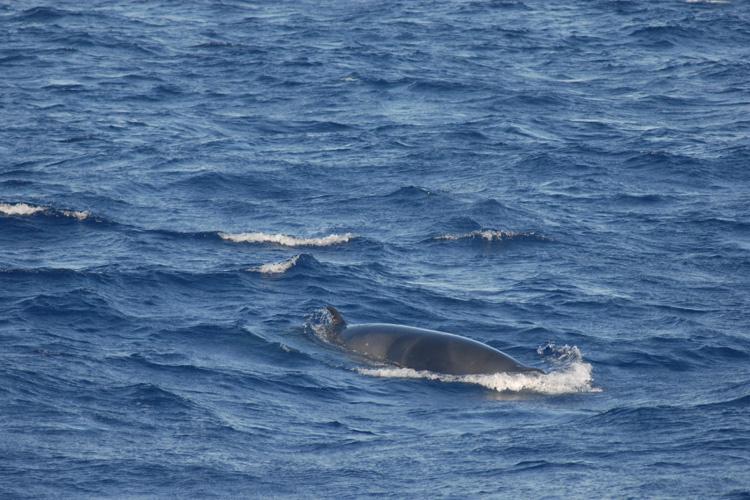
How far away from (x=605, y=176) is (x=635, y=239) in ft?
21.1

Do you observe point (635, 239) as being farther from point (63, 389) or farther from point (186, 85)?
point (186, 85)

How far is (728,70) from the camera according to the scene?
2191 inches

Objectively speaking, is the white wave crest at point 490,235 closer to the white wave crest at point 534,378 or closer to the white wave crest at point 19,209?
the white wave crest at point 534,378

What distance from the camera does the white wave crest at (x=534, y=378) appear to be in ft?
82.1

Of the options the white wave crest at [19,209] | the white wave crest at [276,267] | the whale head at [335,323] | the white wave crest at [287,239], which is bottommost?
the white wave crest at [287,239]

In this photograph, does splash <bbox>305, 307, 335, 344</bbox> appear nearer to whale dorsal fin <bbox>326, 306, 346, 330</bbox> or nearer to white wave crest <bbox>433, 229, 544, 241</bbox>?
whale dorsal fin <bbox>326, 306, 346, 330</bbox>

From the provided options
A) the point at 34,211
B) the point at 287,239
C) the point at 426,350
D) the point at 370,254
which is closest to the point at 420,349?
the point at 426,350

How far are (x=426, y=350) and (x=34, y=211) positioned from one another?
14971 millimetres

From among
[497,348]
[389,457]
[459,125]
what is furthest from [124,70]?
[389,457]

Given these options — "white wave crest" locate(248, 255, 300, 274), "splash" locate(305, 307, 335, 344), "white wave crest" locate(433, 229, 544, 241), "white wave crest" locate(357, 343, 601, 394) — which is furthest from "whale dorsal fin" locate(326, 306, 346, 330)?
"white wave crest" locate(433, 229, 544, 241)

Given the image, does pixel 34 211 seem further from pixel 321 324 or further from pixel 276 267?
pixel 321 324

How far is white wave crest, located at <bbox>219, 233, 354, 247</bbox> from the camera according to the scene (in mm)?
35125

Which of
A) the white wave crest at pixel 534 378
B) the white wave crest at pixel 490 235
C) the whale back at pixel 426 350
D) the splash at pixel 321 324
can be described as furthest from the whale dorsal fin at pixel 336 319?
the white wave crest at pixel 490 235

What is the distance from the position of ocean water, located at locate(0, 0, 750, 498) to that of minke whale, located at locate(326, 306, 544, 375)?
0.38 m
